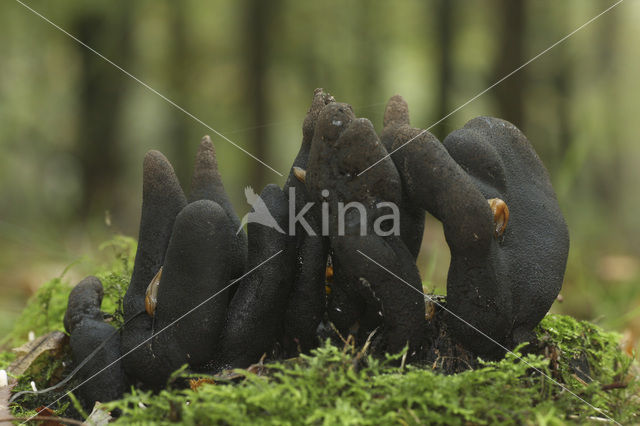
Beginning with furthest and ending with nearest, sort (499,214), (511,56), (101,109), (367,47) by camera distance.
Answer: (367,47) → (101,109) → (511,56) → (499,214)

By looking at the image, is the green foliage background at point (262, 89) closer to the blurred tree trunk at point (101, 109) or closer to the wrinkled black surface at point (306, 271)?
the blurred tree trunk at point (101, 109)

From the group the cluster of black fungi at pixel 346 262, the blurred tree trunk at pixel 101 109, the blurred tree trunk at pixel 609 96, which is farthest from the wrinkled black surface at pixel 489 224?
the blurred tree trunk at pixel 609 96

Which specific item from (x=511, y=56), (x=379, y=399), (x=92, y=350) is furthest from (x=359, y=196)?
(x=511, y=56)

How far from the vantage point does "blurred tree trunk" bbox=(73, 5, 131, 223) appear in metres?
6.93

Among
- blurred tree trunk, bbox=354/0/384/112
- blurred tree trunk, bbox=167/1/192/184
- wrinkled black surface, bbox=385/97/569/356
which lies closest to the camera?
wrinkled black surface, bbox=385/97/569/356

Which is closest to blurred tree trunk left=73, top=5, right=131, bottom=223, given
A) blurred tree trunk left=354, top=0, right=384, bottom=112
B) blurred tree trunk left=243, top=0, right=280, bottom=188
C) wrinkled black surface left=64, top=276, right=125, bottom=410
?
blurred tree trunk left=243, top=0, right=280, bottom=188

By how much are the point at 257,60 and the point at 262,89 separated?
485mm

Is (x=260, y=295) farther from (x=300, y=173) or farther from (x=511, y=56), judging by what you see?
(x=511, y=56)

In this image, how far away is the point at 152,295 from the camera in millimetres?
1671

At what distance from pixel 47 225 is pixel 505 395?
690cm

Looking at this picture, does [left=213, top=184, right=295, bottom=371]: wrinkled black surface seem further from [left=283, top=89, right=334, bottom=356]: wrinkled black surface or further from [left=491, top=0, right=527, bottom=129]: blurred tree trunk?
[left=491, top=0, right=527, bottom=129]: blurred tree trunk

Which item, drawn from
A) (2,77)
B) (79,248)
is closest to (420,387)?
(79,248)

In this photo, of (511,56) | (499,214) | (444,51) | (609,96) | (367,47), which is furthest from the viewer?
(367,47)

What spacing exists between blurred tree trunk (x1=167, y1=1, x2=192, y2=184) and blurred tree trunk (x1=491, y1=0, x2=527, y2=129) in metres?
4.97
